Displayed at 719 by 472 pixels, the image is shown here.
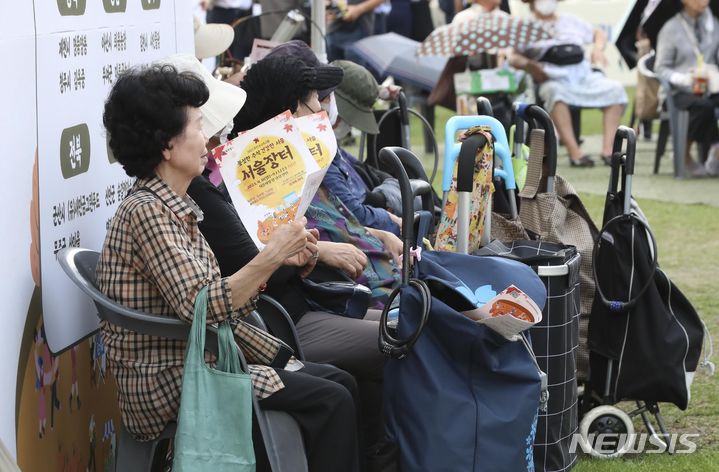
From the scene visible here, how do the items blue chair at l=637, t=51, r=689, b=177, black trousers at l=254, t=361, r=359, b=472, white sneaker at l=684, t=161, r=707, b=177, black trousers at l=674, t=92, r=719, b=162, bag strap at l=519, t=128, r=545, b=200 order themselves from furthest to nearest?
white sneaker at l=684, t=161, r=707, b=177 → blue chair at l=637, t=51, r=689, b=177 → black trousers at l=674, t=92, r=719, b=162 → bag strap at l=519, t=128, r=545, b=200 → black trousers at l=254, t=361, r=359, b=472

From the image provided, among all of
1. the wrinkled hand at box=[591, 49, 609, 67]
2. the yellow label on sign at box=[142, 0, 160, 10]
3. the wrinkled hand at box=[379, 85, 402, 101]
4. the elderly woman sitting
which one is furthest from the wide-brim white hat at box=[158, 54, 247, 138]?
the wrinkled hand at box=[591, 49, 609, 67]

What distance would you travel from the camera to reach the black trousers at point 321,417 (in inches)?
121

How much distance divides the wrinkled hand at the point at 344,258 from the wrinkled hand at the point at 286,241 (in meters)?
0.71

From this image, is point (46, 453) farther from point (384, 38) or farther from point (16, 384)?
point (384, 38)

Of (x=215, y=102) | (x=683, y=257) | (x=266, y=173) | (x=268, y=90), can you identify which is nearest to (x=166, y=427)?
(x=266, y=173)

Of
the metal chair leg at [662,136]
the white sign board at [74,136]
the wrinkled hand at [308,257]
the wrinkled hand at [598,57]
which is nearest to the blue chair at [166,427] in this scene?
the white sign board at [74,136]

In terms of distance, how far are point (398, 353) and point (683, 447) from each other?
1.65 metres

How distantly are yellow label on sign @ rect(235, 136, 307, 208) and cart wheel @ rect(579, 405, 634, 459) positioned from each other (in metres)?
1.59

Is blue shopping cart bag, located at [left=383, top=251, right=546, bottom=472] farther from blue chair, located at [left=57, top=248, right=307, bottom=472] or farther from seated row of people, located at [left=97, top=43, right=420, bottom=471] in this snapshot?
blue chair, located at [left=57, top=248, right=307, bottom=472]

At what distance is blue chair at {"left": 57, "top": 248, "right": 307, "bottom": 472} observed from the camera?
9.62 feet

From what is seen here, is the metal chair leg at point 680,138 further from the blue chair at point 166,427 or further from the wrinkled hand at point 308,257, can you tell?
the blue chair at point 166,427

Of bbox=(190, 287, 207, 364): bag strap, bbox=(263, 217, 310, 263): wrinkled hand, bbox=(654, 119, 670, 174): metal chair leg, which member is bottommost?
bbox=(654, 119, 670, 174): metal chair leg

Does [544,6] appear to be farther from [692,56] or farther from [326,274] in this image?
[326,274]

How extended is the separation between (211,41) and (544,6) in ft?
23.1
